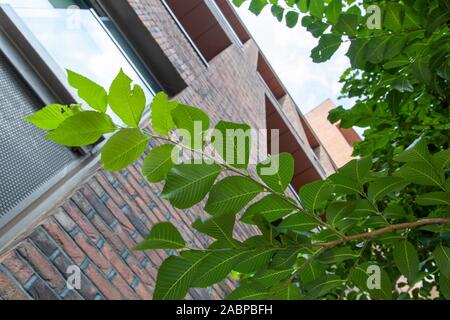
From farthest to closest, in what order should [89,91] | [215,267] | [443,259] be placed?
[443,259], [215,267], [89,91]

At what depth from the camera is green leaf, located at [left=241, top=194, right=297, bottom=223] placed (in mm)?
1007

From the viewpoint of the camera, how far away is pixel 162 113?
0.91 m

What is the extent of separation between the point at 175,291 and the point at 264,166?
1.03 feet

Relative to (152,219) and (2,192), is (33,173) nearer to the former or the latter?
(2,192)

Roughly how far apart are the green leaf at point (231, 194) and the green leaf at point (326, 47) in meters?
0.98

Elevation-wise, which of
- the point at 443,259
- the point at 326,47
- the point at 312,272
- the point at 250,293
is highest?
the point at 326,47

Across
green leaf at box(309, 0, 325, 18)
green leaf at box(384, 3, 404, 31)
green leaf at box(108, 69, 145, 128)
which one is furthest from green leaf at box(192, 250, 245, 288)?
green leaf at box(309, 0, 325, 18)

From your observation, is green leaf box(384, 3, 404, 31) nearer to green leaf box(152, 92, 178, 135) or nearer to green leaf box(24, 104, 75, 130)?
green leaf box(152, 92, 178, 135)

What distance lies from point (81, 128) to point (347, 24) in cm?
113

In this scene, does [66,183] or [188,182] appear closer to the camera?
[188,182]

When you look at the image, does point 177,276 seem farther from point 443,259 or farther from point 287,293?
point 443,259

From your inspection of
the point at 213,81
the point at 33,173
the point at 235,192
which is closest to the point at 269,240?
the point at 235,192

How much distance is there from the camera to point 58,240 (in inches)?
73.7

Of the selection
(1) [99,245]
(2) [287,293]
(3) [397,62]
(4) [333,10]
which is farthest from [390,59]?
(1) [99,245]
